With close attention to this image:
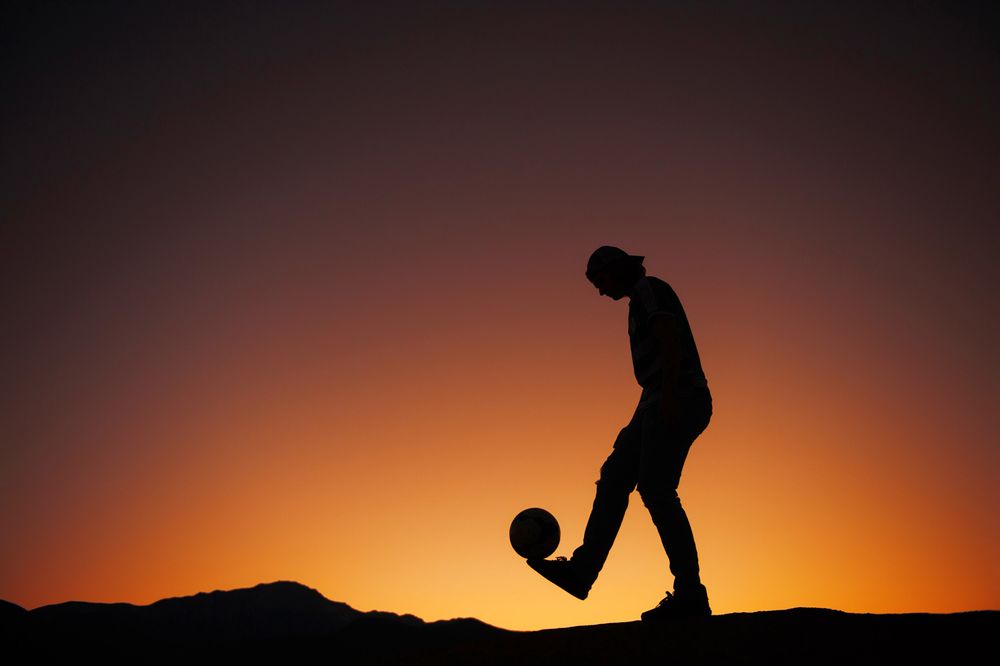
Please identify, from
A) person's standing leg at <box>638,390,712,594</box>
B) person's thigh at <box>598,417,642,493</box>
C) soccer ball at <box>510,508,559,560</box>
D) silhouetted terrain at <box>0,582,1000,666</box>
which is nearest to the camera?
silhouetted terrain at <box>0,582,1000,666</box>

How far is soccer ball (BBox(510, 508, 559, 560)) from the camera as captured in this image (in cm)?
721

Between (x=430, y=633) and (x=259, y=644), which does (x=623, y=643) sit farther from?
(x=430, y=633)

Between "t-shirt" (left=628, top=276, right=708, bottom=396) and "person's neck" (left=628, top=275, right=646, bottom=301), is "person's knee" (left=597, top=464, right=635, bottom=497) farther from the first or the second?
"person's neck" (left=628, top=275, right=646, bottom=301)

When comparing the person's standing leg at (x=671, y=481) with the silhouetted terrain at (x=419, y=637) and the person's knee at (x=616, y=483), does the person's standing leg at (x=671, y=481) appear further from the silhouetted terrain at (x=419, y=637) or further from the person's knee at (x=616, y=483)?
the silhouetted terrain at (x=419, y=637)

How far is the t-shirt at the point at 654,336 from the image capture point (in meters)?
6.71

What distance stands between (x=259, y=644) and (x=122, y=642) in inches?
734

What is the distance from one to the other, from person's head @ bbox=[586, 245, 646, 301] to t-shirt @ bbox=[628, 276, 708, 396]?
116 millimetres

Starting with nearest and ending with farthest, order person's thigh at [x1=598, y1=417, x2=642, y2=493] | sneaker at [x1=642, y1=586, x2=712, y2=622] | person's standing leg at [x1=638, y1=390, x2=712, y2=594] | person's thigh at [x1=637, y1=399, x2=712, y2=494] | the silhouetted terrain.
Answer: the silhouetted terrain → sneaker at [x1=642, y1=586, x2=712, y2=622] → person's standing leg at [x1=638, y1=390, x2=712, y2=594] → person's thigh at [x1=637, y1=399, x2=712, y2=494] → person's thigh at [x1=598, y1=417, x2=642, y2=493]

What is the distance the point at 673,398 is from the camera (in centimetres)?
645

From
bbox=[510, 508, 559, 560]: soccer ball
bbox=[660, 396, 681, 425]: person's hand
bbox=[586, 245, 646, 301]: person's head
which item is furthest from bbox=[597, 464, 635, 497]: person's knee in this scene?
bbox=[586, 245, 646, 301]: person's head

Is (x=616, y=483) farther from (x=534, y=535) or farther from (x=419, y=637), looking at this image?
(x=419, y=637)

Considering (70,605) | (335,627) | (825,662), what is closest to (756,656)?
(825,662)

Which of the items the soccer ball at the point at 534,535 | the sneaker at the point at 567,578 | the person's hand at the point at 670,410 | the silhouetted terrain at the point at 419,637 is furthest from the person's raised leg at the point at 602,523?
the silhouetted terrain at the point at 419,637

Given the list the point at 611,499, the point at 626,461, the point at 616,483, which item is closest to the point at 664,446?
the point at 626,461
